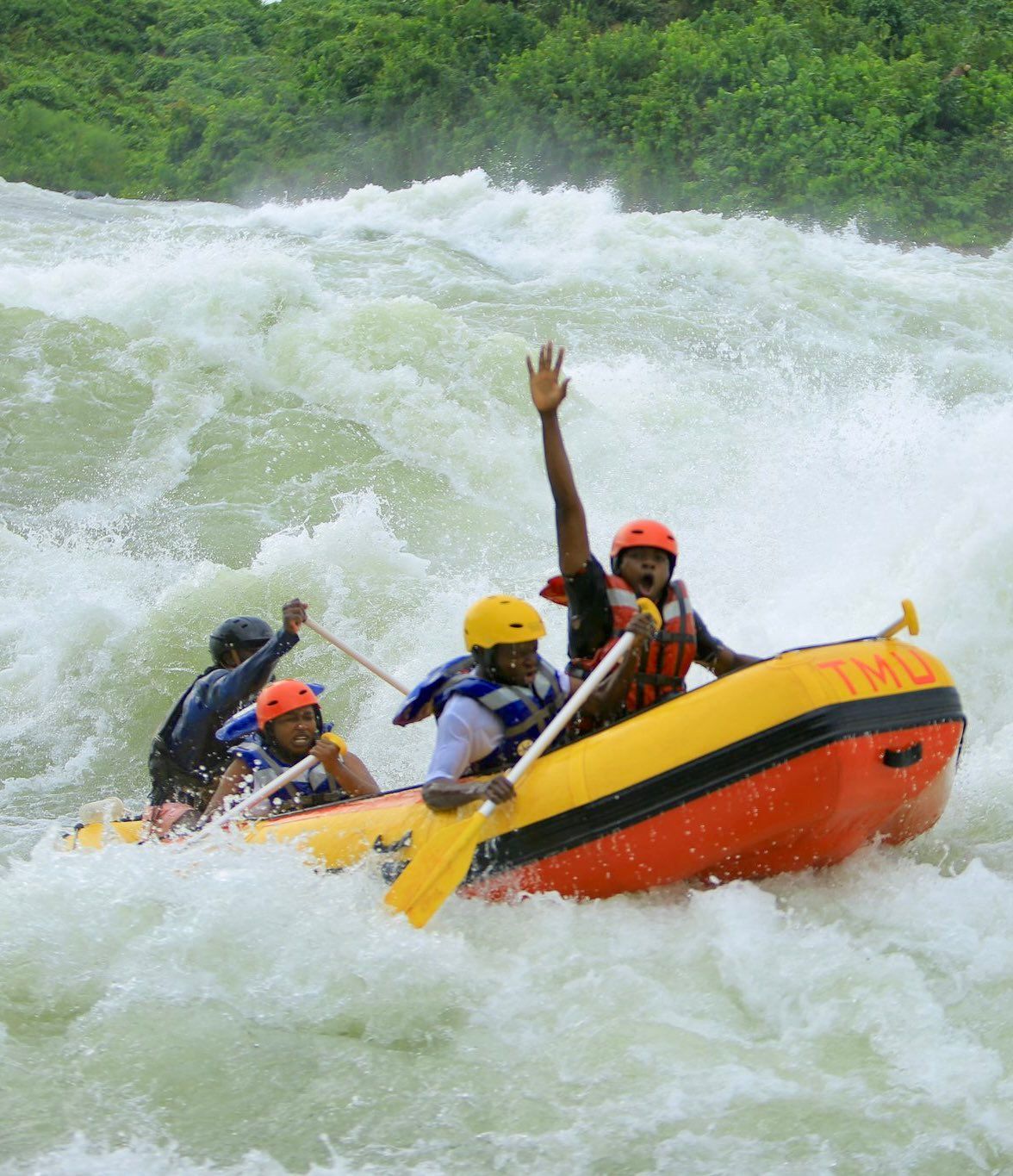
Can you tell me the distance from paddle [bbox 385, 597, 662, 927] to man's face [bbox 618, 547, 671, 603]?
0.80 ft

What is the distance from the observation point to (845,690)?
4.20 metres

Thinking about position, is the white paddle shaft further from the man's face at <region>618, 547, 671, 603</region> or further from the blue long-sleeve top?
the blue long-sleeve top

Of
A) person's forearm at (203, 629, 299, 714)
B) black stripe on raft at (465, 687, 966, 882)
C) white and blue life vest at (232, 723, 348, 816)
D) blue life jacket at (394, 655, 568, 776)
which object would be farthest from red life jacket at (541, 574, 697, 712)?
person's forearm at (203, 629, 299, 714)

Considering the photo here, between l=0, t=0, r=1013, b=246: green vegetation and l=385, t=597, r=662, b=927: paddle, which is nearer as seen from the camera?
l=385, t=597, r=662, b=927: paddle

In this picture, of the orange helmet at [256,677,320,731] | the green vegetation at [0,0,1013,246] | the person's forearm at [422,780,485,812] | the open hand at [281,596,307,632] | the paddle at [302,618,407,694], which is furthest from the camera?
the green vegetation at [0,0,1013,246]

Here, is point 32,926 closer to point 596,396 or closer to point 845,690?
point 845,690

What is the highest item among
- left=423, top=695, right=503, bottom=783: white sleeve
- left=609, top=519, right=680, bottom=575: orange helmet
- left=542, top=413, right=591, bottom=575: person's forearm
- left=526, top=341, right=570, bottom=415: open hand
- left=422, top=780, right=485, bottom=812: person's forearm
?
left=526, top=341, right=570, bottom=415: open hand

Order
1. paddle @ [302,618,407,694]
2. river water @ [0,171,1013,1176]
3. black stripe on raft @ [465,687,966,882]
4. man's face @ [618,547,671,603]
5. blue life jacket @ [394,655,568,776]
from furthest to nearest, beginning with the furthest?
paddle @ [302,618,407,694]
man's face @ [618,547,671,603]
blue life jacket @ [394,655,568,776]
black stripe on raft @ [465,687,966,882]
river water @ [0,171,1013,1176]

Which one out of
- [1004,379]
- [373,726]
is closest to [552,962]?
[373,726]

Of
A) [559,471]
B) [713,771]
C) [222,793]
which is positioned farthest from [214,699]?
[713,771]

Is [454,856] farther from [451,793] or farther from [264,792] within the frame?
[264,792]

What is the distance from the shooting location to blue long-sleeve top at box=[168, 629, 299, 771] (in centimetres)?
575

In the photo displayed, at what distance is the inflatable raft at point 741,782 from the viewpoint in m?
4.20

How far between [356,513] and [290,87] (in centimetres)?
2040
